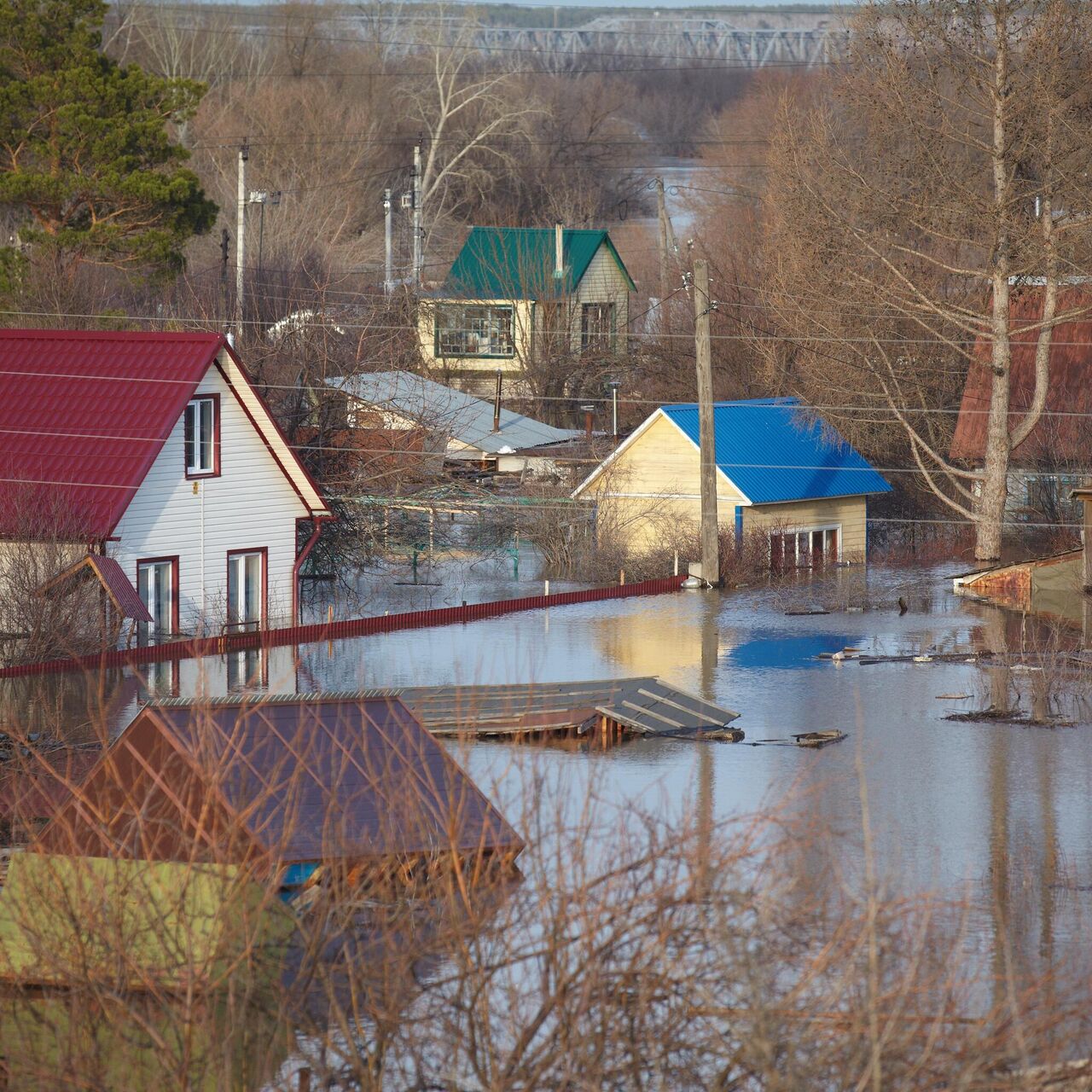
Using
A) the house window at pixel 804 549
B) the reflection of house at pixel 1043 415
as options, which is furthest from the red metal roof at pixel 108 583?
the reflection of house at pixel 1043 415

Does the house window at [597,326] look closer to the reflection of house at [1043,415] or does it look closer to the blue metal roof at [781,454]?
the reflection of house at [1043,415]

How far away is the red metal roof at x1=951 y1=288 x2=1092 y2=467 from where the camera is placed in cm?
3997

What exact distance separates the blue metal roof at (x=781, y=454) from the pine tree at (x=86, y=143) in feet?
37.9

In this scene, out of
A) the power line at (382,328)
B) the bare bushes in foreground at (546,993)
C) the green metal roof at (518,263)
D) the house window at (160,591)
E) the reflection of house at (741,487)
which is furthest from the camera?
the green metal roof at (518,263)

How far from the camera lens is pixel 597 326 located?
2416 inches

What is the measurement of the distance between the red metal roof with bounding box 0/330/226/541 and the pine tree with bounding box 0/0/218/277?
11.7 meters

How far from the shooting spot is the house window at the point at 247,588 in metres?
27.5

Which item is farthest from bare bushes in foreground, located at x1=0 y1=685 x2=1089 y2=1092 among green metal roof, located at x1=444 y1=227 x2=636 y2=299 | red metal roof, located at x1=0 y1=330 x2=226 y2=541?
green metal roof, located at x1=444 y1=227 x2=636 y2=299

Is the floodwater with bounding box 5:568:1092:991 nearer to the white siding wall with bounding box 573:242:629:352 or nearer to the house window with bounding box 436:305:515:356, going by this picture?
the house window with bounding box 436:305:515:356

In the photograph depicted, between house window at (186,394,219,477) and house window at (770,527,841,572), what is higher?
house window at (186,394,219,477)

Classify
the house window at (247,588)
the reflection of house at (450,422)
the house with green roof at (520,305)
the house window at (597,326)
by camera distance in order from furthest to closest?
the house window at (597,326) → the house with green roof at (520,305) → the reflection of house at (450,422) → the house window at (247,588)

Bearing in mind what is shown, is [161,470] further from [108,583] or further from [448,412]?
[448,412]

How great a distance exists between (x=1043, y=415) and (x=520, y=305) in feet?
72.0

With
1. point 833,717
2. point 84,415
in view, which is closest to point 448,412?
point 84,415
